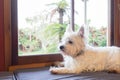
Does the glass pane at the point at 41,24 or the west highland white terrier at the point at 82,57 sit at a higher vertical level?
the glass pane at the point at 41,24

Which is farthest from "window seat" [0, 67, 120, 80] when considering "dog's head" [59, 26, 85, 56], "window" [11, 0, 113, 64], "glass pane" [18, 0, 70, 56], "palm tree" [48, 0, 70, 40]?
"palm tree" [48, 0, 70, 40]

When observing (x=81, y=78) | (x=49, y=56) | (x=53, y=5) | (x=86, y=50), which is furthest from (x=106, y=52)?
(x=53, y=5)

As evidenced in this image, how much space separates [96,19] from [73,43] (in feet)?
3.05

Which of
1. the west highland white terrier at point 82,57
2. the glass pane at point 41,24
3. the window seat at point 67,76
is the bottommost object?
the window seat at point 67,76

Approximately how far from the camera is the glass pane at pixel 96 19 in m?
2.69

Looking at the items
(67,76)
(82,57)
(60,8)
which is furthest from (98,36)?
(67,76)

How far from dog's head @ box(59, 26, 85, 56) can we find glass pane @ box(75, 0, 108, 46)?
67 centimetres

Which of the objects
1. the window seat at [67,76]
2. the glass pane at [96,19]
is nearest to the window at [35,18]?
the glass pane at [96,19]

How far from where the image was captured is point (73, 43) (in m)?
2.01

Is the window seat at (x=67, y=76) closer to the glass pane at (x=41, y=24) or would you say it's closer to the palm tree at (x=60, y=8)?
the glass pane at (x=41, y=24)

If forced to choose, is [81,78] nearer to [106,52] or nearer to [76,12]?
[106,52]

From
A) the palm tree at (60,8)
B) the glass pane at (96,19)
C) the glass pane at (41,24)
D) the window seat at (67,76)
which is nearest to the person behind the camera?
the window seat at (67,76)

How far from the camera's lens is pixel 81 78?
1768 millimetres

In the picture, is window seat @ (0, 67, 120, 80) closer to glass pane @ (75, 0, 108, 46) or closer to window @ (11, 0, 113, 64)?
window @ (11, 0, 113, 64)
